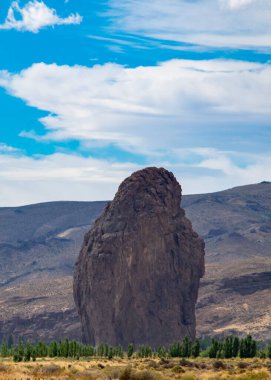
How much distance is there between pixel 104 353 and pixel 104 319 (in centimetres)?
4820

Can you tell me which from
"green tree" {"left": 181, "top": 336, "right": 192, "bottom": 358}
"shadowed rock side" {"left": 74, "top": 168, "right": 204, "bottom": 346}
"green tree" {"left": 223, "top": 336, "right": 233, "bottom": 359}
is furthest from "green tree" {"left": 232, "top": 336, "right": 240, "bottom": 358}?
"shadowed rock side" {"left": 74, "top": 168, "right": 204, "bottom": 346}

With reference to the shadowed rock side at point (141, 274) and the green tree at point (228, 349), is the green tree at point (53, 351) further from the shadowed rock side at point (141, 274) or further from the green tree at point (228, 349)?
the shadowed rock side at point (141, 274)

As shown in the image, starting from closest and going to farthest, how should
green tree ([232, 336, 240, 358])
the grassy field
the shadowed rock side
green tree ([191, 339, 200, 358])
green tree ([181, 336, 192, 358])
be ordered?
the grassy field → green tree ([232, 336, 240, 358]) → green tree ([191, 339, 200, 358]) → green tree ([181, 336, 192, 358]) → the shadowed rock side

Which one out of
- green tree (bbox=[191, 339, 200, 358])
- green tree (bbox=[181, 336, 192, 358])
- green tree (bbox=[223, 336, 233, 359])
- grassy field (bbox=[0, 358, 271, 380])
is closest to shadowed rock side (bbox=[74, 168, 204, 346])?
green tree (bbox=[181, 336, 192, 358])

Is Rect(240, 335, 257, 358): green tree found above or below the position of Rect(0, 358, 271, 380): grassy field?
below

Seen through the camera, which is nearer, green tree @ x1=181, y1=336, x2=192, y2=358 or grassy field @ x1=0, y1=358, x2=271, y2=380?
grassy field @ x1=0, y1=358, x2=271, y2=380

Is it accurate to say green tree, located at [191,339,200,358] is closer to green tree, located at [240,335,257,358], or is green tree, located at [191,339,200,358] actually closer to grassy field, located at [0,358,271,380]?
green tree, located at [240,335,257,358]

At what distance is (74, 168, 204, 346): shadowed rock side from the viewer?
150 meters

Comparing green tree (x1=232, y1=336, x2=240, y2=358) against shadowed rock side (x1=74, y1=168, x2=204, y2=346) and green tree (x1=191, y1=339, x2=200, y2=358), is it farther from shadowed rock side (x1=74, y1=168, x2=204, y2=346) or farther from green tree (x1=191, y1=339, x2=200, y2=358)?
shadowed rock side (x1=74, y1=168, x2=204, y2=346)

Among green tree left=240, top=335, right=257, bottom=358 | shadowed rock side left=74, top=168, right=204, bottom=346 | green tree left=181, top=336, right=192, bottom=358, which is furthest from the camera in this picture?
shadowed rock side left=74, top=168, right=204, bottom=346

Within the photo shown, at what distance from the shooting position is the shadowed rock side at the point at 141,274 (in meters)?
150

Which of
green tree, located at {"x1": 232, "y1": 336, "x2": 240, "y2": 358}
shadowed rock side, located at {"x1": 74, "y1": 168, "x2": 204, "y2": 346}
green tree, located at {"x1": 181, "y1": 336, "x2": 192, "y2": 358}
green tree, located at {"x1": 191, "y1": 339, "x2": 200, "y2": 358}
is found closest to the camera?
green tree, located at {"x1": 232, "y1": 336, "x2": 240, "y2": 358}

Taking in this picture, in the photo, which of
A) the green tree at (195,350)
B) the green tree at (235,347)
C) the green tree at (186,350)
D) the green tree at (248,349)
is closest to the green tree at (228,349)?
the green tree at (235,347)

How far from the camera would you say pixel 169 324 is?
495 feet
